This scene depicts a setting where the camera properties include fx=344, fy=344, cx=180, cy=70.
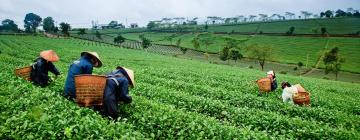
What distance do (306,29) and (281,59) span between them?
62.8 m

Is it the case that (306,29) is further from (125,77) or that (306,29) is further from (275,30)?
(125,77)

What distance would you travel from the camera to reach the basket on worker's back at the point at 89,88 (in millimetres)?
9242

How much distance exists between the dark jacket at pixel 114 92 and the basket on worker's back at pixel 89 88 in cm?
23

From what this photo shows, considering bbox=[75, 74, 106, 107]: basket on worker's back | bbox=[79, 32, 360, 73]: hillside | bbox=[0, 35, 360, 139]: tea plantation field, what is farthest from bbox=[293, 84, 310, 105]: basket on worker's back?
bbox=[79, 32, 360, 73]: hillside

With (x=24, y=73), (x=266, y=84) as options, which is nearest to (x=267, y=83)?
(x=266, y=84)

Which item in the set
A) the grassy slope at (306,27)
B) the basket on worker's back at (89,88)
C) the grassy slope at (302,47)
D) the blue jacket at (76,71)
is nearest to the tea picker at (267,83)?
the blue jacket at (76,71)

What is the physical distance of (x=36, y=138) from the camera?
6.31 m

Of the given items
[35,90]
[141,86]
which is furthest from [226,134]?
[141,86]

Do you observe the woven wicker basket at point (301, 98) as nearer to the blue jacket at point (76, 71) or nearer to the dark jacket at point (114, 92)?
the dark jacket at point (114, 92)

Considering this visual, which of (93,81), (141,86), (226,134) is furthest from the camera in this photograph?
(141,86)

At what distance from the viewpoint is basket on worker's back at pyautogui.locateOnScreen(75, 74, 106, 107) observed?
924 cm

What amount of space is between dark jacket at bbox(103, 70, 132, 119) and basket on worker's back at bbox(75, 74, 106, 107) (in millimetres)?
Answer: 227

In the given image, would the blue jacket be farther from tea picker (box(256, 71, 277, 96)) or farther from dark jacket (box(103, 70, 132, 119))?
tea picker (box(256, 71, 277, 96))

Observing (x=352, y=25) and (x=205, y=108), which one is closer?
(x=205, y=108)
